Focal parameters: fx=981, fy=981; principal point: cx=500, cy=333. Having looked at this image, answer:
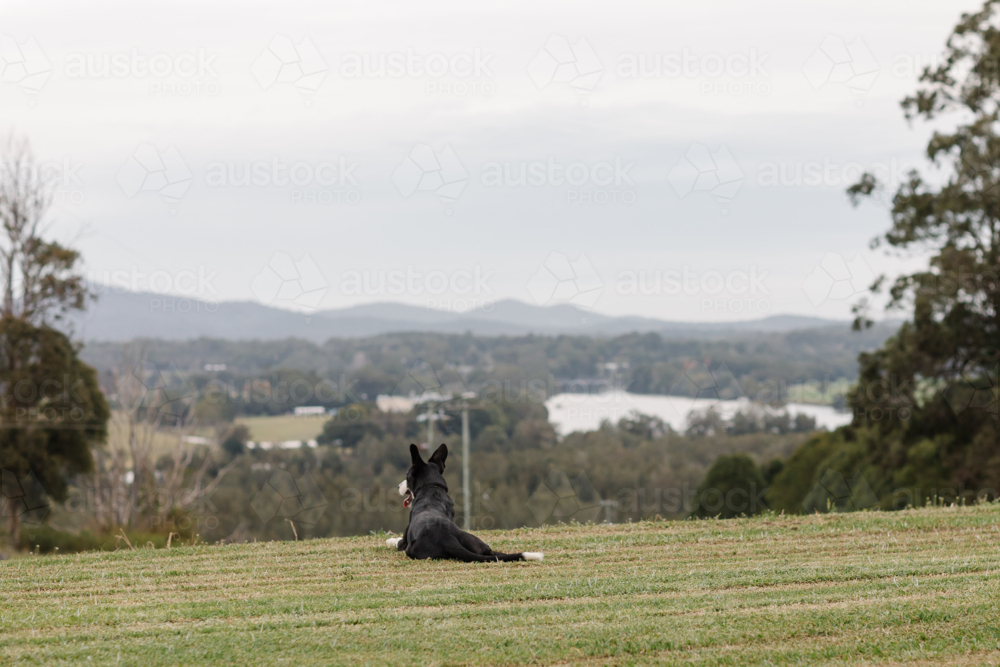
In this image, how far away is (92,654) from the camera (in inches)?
194

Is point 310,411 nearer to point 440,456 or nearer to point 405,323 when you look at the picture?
point 405,323

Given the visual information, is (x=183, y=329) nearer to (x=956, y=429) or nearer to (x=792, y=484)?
(x=792, y=484)

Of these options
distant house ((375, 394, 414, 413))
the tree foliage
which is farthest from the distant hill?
the tree foliage

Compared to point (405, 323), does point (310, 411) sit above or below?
below

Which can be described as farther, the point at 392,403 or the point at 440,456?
the point at 392,403

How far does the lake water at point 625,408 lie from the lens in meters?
56.1

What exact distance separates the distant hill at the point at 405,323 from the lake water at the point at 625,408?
498cm

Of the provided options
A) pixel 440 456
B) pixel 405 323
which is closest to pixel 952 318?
pixel 440 456

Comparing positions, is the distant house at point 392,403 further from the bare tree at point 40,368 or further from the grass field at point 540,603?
the grass field at point 540,603

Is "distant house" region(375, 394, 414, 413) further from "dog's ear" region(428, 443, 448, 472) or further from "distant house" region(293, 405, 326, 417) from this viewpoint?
"dog's ear" region(428, 443, 448, 472)

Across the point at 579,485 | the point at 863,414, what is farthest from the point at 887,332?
→ the point at 579,485

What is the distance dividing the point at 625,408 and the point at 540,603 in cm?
5809

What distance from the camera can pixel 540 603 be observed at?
6031 millimetres

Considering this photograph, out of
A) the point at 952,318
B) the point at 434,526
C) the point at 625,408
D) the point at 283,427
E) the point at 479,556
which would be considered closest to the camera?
the point at 479,556
